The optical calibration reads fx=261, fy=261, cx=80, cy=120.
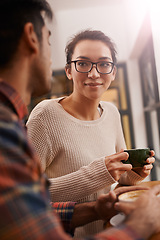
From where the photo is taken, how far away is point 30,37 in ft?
2.19

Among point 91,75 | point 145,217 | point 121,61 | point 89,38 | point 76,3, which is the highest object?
point 76,3

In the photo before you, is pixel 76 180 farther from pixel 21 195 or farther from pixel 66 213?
pixel 21 195

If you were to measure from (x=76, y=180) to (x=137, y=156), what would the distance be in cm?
28

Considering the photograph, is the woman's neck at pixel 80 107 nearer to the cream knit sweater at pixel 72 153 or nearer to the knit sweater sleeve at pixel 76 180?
the cream knit sweater at pixel 72 153

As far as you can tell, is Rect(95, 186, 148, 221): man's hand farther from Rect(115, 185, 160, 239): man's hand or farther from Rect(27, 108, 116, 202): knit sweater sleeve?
Rect(115, 185, 160, 239): man's hand

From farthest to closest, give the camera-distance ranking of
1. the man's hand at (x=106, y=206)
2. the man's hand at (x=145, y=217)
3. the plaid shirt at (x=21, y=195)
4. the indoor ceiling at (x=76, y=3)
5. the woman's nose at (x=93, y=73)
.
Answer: the indoor ceiling at (x=76, y=3) → the woman's nose at (x=93, y=73) → the man's hand at (x=106, y=206) → the man's hand at (x=145, y=217) → the plaid shirt at (x=21, y=195)

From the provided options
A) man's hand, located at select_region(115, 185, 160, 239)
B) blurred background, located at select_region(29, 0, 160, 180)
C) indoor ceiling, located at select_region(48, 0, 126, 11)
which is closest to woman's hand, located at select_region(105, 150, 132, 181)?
man's hand, located at select_region(115, 185, 160, 239)

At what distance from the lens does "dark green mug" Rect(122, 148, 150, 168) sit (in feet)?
3.55

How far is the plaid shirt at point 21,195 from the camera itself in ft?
1.49

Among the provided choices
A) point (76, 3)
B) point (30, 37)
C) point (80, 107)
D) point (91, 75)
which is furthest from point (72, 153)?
point (76, 3)

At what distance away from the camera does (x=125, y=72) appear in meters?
4.62

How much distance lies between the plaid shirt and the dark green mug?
0.57 meters

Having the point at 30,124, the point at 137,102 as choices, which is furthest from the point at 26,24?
the point at 137,102

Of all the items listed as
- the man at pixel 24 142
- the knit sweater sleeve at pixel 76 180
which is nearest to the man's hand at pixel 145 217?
the man at pixel 24 142
